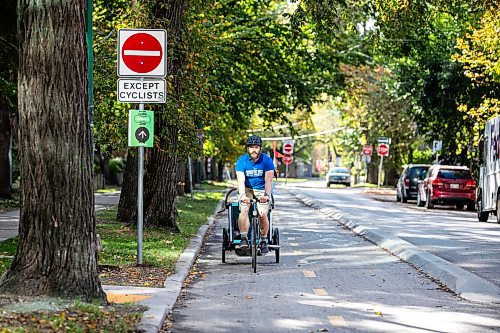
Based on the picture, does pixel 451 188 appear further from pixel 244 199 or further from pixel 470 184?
pixel 244 199

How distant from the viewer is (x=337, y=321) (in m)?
9.47

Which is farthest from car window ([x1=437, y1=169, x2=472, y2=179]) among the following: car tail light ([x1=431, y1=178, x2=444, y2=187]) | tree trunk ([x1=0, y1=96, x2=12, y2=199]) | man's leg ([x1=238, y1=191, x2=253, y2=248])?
man's leg ([x1=238, y1=191, x2=253, y2=248])

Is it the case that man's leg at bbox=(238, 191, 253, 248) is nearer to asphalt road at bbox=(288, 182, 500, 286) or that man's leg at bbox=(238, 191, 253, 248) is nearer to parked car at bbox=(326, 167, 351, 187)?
asphalt road at bbox=(288, 182, 500, 286)

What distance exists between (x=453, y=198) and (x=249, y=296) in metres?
26.9

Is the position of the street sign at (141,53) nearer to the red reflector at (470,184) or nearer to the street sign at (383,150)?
the red reflector at (470,184)

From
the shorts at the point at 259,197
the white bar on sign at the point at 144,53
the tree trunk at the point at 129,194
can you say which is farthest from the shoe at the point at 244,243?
the tree trunk at the point at 129,194

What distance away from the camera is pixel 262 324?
923cm

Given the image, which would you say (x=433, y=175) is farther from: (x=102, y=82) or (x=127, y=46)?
(x=127, y=46)

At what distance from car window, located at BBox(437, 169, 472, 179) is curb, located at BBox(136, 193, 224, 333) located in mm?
21990

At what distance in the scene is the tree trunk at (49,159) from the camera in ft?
31.3

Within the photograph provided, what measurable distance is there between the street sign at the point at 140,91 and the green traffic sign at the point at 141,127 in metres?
0.24

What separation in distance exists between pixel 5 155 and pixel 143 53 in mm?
21445

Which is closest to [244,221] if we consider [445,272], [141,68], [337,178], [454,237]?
[141,68]

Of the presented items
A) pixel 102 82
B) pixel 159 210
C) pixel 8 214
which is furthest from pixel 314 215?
pixel 102 82
